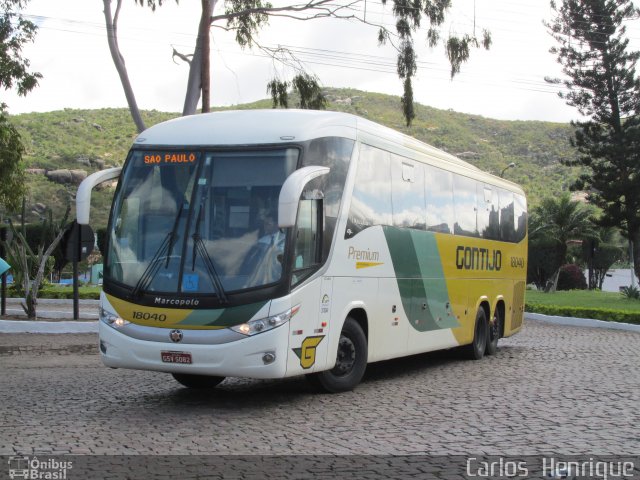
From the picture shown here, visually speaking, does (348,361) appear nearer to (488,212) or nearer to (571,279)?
(488,212)

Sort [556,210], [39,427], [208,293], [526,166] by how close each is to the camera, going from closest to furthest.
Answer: [39,427] → [208,293] → [556,210] → [526,166]

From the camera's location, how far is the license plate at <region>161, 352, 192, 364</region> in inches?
364

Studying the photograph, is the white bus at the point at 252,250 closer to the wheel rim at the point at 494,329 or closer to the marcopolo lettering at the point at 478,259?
the marcopolo lettering at the point at 478,259

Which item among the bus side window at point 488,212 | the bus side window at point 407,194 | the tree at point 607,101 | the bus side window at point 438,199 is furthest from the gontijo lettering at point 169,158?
the tree at point 607,101

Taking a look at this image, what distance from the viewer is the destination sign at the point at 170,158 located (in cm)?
991

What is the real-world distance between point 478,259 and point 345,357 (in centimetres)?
572

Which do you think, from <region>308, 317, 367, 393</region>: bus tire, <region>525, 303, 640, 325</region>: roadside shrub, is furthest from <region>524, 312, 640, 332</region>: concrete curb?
<region>308, 317, 367, 393</region>: bus tire

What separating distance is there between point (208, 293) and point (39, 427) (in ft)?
6.84

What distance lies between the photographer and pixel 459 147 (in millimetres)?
102125

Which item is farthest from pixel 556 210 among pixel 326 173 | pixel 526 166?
pixel 526 166

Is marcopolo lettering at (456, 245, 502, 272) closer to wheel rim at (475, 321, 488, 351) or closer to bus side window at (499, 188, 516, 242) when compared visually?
bus side window at (499, 188, 516, 242)

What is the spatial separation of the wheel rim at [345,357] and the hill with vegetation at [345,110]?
44.1 meters

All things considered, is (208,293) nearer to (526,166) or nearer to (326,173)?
(326,173)

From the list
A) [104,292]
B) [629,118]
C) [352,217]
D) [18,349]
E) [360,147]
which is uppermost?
[629,118]
